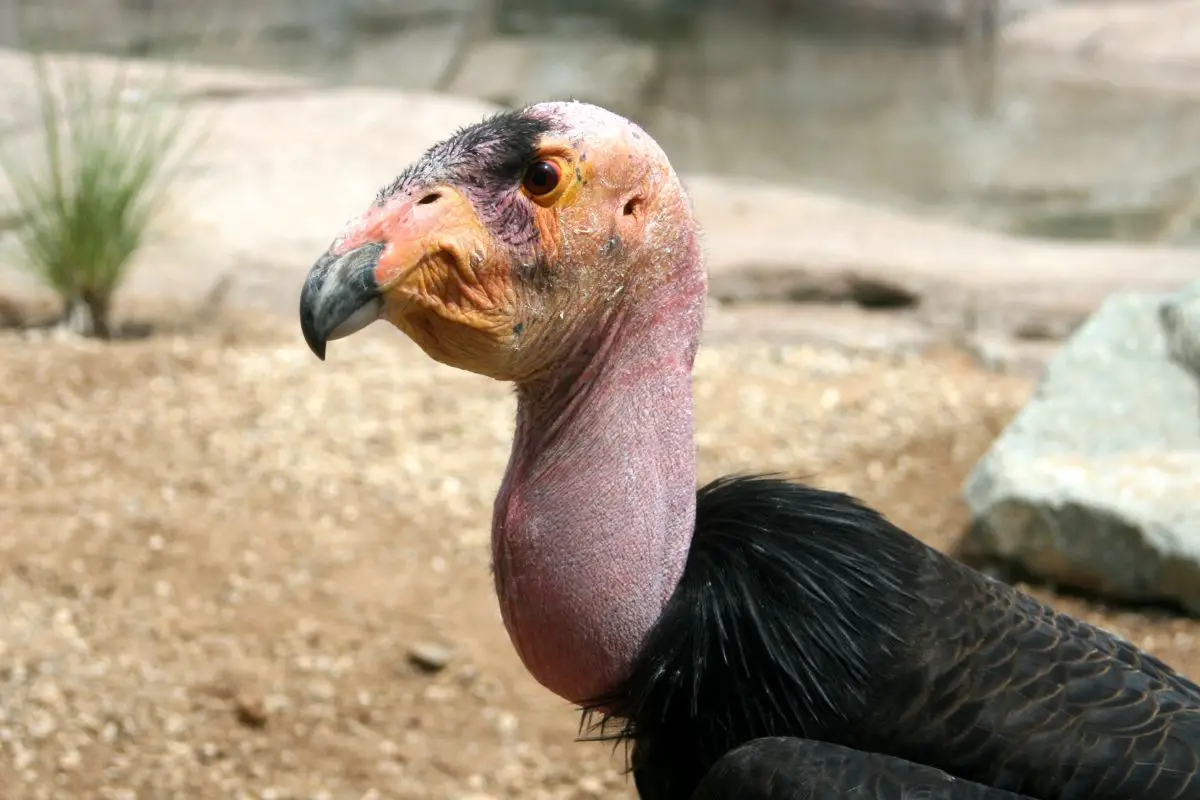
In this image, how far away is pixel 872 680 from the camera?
6.58ft

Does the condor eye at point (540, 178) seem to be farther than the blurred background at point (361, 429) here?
No

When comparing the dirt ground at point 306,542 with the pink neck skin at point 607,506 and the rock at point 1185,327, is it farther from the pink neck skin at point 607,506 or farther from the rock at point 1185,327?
the pink neck skin at point 607,506

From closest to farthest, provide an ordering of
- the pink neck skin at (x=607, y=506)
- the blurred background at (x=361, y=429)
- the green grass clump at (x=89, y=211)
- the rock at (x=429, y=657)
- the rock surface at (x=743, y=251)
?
the pink neck skin at (x=607, y=506) → the blurred background at (x=361, y=429) → the rock at (x=429, y=657) → the green grass clump at (x=89, y=211) → the rock surface at (x=743, y=251)

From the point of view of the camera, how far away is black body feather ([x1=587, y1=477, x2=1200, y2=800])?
6.23 ft

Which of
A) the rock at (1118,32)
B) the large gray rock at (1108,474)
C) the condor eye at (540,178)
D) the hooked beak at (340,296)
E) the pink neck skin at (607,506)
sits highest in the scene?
the rock at (1118,32)

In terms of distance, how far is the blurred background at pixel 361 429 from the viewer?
3707 mm

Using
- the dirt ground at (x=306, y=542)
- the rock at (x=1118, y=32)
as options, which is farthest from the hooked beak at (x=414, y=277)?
the rock at (x=1118, y=32)

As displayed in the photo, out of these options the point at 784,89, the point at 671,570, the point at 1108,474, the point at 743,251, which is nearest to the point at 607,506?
the point at 671,570

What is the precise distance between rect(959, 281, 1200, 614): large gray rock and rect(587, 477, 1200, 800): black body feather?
2059 mm

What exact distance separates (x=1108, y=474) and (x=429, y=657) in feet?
7.20

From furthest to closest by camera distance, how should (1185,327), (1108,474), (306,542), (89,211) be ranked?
(89,211) < (1185,327) < (306,542) < (1108,474)

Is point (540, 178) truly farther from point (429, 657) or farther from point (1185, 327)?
point (1185, 327)

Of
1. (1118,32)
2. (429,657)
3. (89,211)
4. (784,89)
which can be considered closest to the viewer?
(429,657)

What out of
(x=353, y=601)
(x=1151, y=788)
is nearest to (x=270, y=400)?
(x=353, y=601)
